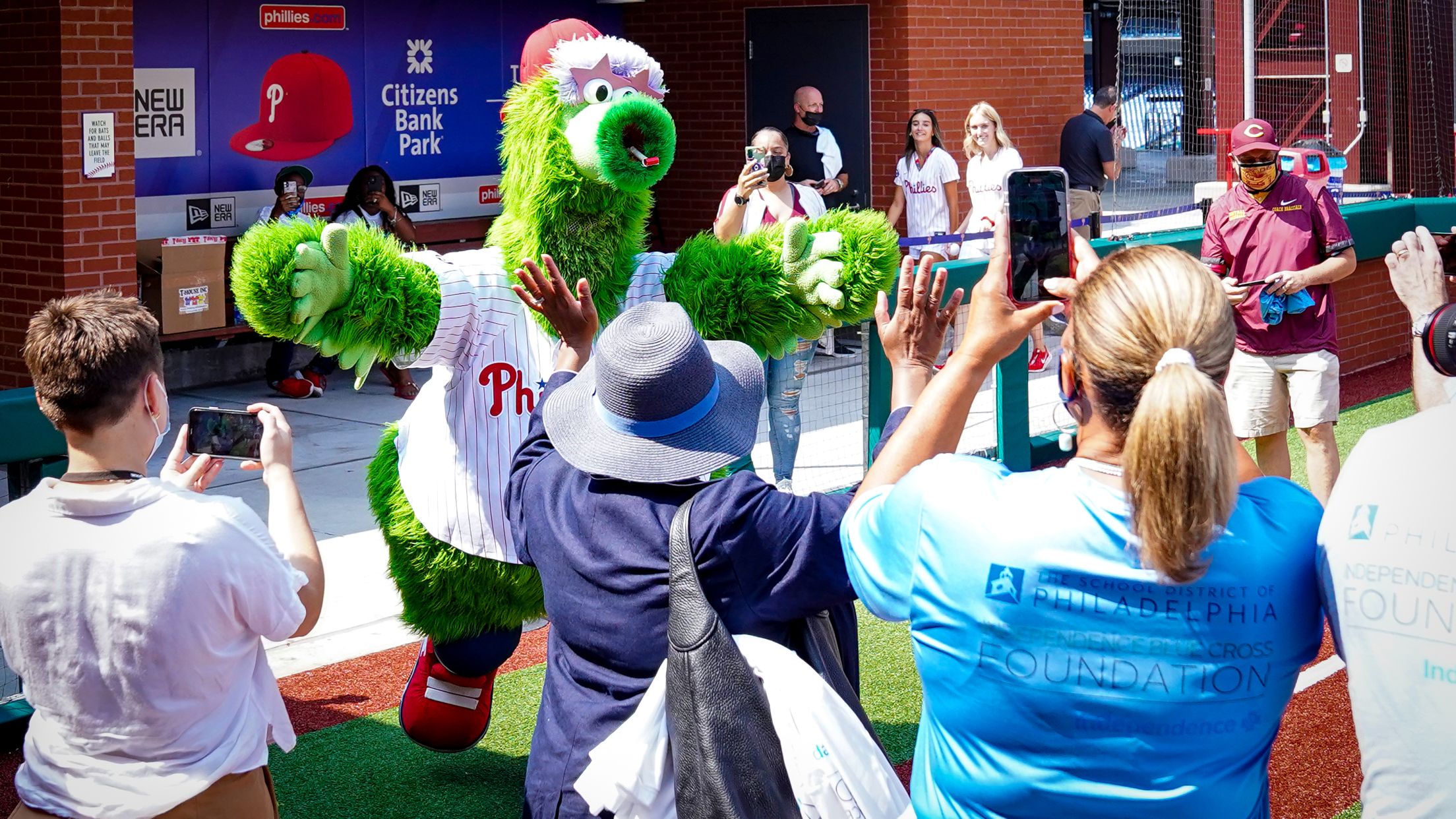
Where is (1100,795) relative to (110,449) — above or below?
below

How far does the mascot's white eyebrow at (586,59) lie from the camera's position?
406 cm

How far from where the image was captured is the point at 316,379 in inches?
414

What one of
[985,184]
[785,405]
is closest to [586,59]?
[785,405]

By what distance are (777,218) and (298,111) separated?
444 centimetres

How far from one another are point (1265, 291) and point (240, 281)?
478 centimetres

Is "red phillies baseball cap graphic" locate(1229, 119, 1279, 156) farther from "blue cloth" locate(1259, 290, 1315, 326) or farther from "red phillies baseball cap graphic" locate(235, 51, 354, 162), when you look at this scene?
"red phillies baseball cap graphic" locate(235, 51, 354, 162)

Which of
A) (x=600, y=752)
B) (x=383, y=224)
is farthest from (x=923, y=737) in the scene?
(x=383, y=224)

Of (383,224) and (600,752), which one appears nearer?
(600,752)

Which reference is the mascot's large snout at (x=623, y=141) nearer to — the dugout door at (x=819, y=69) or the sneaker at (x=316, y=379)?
the sneaker at (x=316, y=379)

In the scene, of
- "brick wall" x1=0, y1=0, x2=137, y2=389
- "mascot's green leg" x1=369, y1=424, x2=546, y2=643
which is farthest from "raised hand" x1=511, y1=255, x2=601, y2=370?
"brick wall" x1=0, y1=0, x2=137, y2=389

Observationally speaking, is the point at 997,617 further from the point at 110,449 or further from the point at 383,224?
the point at 383,224

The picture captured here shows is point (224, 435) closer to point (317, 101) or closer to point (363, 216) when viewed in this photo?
point (363, 216)

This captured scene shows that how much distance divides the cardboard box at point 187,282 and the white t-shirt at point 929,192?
16.0 ft

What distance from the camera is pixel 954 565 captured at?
2.08m
